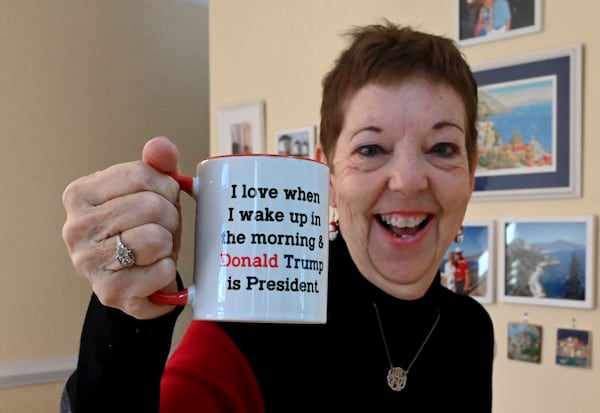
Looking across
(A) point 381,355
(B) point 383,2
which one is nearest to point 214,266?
(A) point 381,355

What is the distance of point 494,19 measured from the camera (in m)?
1.71

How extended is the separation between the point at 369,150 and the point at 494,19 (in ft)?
2.94

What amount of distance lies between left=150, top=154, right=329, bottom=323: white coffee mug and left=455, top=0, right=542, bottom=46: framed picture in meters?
1.27

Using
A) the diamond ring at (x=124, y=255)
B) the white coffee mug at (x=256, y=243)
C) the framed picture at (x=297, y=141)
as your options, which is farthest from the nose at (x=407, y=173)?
the framed picture at (x=297, y=141)

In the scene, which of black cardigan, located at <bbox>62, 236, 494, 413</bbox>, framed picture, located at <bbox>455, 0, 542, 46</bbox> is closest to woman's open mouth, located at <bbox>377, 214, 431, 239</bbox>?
black cardigan, located at <bbox>62, 236, 494, 413</bbox>

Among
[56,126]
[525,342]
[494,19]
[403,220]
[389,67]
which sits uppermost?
[494,19]

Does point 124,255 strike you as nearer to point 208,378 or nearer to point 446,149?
point 208,378

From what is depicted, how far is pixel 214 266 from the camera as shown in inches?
23.0

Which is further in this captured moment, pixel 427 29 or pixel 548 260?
pixel 427 29

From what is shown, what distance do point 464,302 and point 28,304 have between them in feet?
7.79

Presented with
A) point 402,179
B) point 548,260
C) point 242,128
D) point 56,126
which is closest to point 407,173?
point 402,179

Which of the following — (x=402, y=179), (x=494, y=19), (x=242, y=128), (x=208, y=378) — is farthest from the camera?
(x=242, y=128)

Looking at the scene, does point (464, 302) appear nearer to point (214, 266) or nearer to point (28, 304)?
point (214, 266)

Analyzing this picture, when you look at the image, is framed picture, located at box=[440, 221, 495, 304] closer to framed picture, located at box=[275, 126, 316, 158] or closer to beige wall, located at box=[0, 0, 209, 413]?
framed picture, located at box=[275, 126, 316, 158]
